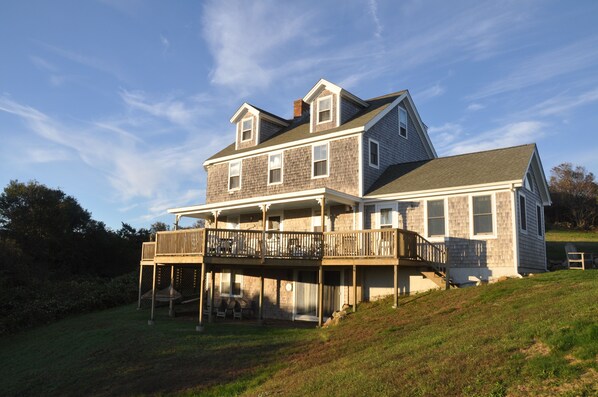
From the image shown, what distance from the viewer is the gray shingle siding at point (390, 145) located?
854 inches

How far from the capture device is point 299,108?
28.6 meters

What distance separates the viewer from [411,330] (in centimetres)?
1321

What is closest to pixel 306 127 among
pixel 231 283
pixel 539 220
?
pixel 231 283

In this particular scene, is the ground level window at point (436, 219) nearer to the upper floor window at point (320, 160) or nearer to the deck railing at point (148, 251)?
the upper floor window at point (320, 160)

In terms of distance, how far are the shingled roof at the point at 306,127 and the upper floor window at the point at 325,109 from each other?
762mm

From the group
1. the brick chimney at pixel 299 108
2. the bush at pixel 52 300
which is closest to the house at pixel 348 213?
the brick chimney at pixel 299 108

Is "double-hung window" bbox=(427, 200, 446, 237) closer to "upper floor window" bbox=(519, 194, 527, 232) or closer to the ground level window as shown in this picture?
the ground level window

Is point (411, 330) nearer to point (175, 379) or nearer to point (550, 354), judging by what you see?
point (550, 354)

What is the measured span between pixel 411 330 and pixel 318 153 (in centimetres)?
1103

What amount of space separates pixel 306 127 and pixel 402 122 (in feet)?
14.4

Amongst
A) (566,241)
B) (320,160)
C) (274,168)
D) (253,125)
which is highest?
(253,125)

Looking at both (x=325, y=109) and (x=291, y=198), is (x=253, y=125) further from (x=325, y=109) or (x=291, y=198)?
(x=291, y=198)

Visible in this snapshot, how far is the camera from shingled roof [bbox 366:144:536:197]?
18703 millimetres

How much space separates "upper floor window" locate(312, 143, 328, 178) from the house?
0.17 feet
